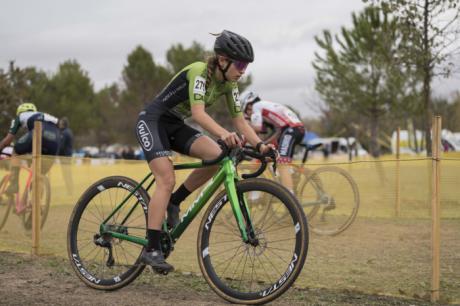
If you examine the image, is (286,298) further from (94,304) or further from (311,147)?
(311,147)

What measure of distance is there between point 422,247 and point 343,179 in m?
1.25

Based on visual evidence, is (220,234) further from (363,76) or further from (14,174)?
(363,76)

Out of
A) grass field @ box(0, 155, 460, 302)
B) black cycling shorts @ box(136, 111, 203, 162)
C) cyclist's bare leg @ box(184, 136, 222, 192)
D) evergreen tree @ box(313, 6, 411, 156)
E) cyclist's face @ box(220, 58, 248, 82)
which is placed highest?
evergreen tree @ box(313, 6, 411, 156)

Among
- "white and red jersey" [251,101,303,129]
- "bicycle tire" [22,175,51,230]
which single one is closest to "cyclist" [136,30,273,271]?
"bicycle tire" [22,175,51,230]

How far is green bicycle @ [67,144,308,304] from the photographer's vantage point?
4688mm

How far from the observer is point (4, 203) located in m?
8.91

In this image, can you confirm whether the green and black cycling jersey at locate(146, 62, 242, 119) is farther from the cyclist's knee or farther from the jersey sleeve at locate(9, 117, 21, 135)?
the jersey sleeve at locate(9, 117, 21, 135)

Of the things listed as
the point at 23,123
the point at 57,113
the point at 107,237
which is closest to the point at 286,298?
the point at 107,237

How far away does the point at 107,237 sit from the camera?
227 inches

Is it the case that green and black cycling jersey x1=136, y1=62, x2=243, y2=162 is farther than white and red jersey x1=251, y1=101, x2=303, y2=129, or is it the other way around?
white and red jersey x1=251, y1=101, x2=303, y2=129

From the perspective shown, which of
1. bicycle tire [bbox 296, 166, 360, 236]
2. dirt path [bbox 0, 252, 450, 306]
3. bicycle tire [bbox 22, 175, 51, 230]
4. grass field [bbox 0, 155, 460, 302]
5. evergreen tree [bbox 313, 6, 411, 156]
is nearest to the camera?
dirt path [bbox 0, 252, 450, 306]

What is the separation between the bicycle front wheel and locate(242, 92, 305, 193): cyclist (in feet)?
13.1

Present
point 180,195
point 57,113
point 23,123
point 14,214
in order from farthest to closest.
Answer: point 57,113 < point 23,123 < point 14,214 < point 180,195

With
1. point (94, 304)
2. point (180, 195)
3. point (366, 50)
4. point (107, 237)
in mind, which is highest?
point (366, 50)
